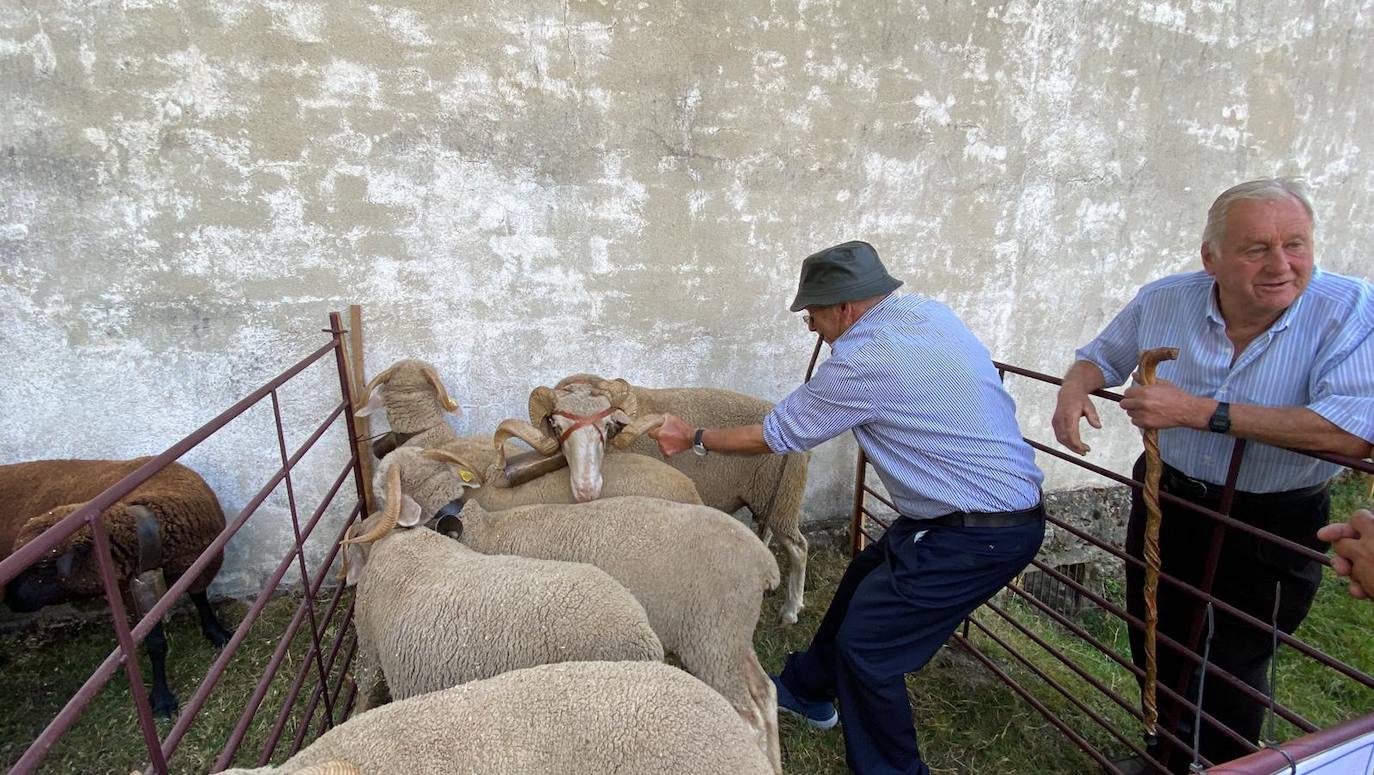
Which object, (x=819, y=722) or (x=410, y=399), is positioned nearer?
(x=819, y=722)

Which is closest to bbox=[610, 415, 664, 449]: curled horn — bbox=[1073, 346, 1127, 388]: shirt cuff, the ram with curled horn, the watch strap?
the ram with curled horn

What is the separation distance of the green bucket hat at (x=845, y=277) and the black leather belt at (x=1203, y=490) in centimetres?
123

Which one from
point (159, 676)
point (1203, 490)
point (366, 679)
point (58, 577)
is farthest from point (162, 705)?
point (1203, 490)

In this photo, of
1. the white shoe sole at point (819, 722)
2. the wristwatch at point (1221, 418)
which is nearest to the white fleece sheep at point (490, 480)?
the white shoe sole at point (819, 722)

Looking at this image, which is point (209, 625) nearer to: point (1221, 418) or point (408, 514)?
point (408, 514)

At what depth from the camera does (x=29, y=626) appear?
3803 mm

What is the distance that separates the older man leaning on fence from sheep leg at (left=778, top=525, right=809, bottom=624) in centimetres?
175

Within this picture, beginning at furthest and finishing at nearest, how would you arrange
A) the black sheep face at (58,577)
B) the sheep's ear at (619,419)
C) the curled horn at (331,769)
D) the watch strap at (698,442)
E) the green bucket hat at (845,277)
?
the sheep's ear at (619,419) → the black sheep face at (58,577) → the watch strap at (698,442) → the green bucket hat at (845,277) → the curled horn at (331,769)

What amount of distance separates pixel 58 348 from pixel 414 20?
251 centimetres

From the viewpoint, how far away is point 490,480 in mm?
3502

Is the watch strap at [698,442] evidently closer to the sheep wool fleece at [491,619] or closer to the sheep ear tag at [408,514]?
the sheep wool fleece at [491,619]

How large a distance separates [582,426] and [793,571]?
1.59 metres

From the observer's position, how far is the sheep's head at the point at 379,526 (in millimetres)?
2762

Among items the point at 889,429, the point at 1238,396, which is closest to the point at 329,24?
the point at 889,429
